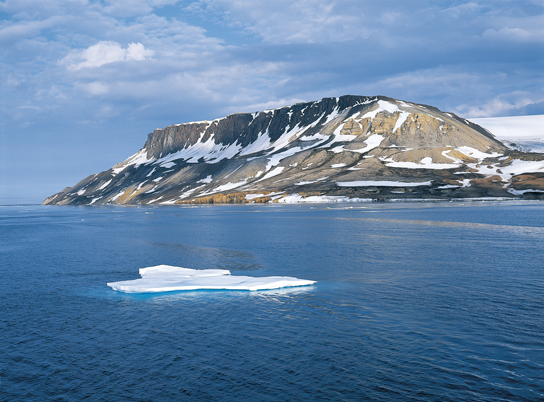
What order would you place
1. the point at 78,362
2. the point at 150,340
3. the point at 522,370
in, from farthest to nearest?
the point at 150,340 → the point at 78,362 → the point at 522,370

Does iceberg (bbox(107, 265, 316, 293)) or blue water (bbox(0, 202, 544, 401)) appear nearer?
blue water (bbox(0, 202, 544, 401))

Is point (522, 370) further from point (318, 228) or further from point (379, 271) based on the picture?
point (318, 228)

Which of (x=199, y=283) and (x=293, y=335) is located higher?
(x=199, y=283)

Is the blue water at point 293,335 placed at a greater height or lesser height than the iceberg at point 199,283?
lesser

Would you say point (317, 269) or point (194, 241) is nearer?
point (317, 269)

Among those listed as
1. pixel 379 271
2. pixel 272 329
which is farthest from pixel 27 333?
pixel 379 271

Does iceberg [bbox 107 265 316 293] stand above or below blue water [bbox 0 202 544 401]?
above

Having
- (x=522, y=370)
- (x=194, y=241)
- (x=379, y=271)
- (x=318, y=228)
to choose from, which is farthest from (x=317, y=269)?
(x=318, y=228)

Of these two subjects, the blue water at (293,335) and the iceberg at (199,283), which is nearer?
the blue water at (293,335)

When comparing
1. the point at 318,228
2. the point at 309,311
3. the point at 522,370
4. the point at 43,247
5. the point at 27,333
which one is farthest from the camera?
the point at 318,228

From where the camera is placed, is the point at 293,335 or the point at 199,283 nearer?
the point at 293,335
